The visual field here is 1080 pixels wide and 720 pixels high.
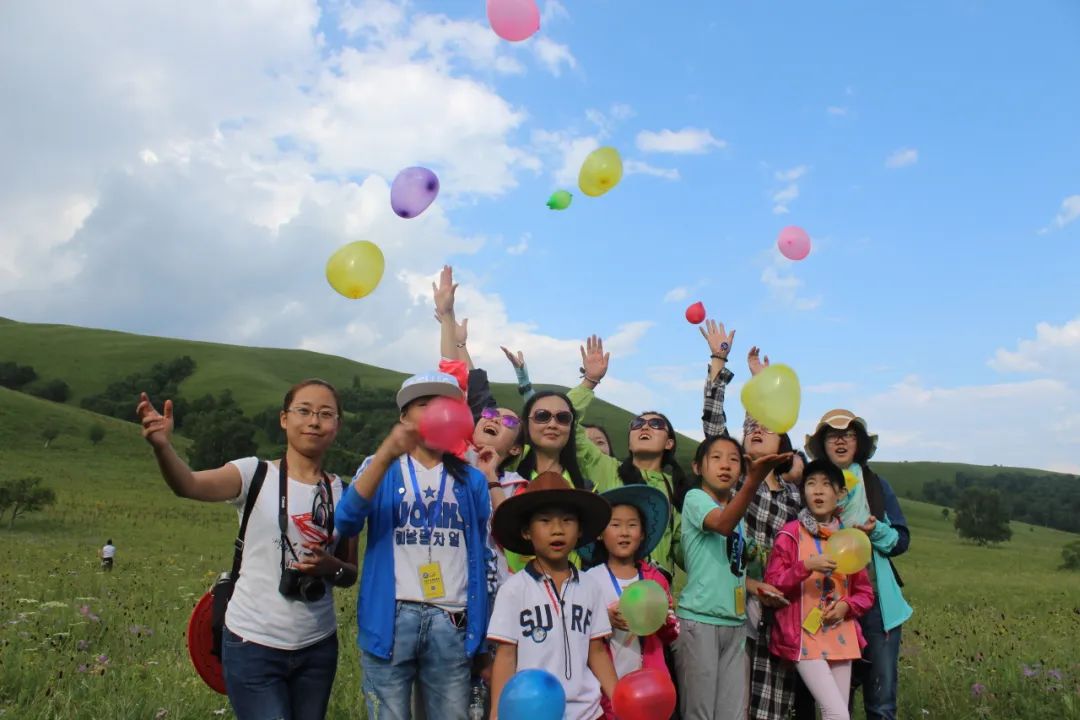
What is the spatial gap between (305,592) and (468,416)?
1054 mm

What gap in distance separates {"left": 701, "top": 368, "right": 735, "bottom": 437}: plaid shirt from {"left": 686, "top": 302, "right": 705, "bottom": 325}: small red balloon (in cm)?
114

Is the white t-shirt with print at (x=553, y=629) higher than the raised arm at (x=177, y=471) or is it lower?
lower

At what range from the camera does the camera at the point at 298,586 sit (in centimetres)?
350

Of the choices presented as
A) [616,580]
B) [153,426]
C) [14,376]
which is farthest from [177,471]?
[14,376]

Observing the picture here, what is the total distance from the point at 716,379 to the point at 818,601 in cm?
180

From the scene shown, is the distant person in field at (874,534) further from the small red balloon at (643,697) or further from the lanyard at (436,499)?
the lanyard at (436,499)

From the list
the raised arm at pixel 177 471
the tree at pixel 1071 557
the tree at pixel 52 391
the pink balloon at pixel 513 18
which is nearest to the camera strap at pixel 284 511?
the raised arm at pixel 177 471

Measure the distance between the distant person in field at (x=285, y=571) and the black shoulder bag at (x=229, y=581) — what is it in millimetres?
24

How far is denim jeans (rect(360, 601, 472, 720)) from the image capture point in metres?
3.59

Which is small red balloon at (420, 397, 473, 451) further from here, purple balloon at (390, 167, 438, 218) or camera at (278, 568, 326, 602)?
purple balloon at (390, 167, 438, 218)

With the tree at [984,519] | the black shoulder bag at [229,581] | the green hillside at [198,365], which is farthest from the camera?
the green hillside at [198,365]

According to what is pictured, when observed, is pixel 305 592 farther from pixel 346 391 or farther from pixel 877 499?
pixel 346 391

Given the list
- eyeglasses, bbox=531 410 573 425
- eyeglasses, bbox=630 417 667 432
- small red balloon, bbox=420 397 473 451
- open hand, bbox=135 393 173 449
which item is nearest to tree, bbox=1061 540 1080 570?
eyeglasses, bbox=630 417 667 432

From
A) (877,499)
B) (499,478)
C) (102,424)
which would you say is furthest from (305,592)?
(102,424)
